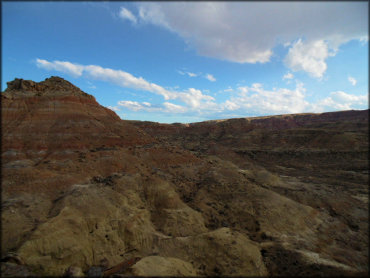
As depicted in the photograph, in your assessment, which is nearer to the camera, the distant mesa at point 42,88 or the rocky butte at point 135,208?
the rocky butte at point 135,208

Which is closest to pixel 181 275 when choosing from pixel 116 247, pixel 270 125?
pixel 116 247

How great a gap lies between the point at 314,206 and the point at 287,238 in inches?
424

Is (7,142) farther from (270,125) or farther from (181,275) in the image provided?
(270,125)

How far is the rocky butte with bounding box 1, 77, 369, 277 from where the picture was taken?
15266 mm

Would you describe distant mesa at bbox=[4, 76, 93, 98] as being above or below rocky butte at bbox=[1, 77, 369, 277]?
above

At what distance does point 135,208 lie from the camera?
21.6 m

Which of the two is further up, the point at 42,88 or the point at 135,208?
the point at 42,88

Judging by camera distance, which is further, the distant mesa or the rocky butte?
the distant mesa

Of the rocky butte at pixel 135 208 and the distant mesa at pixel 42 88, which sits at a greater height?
the distant mesa at pixel 42 88

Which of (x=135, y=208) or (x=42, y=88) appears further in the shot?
(x=42, y=88)

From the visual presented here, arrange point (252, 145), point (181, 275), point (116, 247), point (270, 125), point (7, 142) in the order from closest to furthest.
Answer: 1. point (181, 275)
2. point (116, 247)
3. point (7, 142)
4. point (252, 145)
5. point (270, 125)

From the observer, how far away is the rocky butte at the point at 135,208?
15.3 meters

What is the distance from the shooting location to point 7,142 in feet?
72.3

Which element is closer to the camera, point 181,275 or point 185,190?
point 181,275
